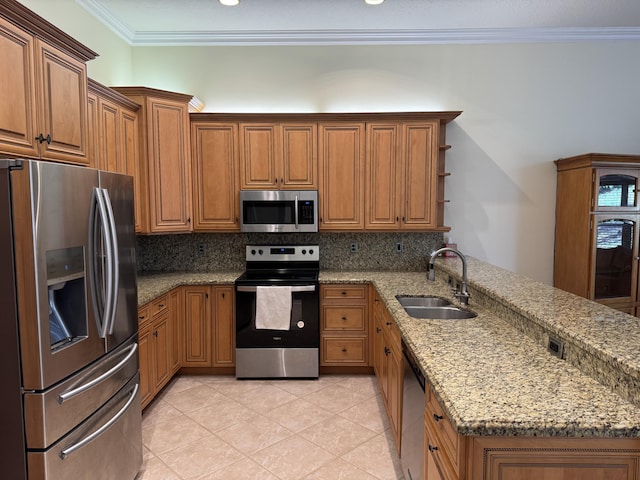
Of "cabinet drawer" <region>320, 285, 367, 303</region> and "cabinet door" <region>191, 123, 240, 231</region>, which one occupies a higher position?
"cabinet door" <region>191, 123, 240, 231</region>

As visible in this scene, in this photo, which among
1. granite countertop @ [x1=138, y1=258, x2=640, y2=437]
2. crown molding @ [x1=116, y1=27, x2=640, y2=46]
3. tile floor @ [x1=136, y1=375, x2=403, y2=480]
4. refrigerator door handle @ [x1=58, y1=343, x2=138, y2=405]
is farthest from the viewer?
crown molding @ [x1=116, y1=27, x2=640, y2=46]

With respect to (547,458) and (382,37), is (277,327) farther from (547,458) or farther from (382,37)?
(382,37)

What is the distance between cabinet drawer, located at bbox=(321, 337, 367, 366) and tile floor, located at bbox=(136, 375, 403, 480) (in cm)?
15

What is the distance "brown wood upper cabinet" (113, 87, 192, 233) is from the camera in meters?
3.23

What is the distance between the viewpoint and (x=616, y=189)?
136 inches

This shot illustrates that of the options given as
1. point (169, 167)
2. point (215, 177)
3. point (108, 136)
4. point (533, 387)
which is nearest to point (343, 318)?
point (215, 177)

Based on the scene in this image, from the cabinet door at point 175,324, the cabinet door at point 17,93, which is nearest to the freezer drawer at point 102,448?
the cabinet door at point 175,324

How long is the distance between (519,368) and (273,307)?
2185mm

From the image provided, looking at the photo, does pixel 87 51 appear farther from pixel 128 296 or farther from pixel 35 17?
pixel 128 296

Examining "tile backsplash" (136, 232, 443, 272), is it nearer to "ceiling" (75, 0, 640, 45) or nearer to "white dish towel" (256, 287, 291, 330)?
"white dish towel" (256, 287, 291, 330)

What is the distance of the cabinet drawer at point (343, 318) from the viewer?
347 centimetres

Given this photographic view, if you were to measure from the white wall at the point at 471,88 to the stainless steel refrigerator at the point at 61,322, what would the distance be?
229 cm

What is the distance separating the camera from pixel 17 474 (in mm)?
1520

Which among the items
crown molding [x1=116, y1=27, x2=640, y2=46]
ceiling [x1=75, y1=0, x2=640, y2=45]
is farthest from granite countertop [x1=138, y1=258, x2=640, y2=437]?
crown molding [x1=116, y1=27, x2=640, y2=46]
